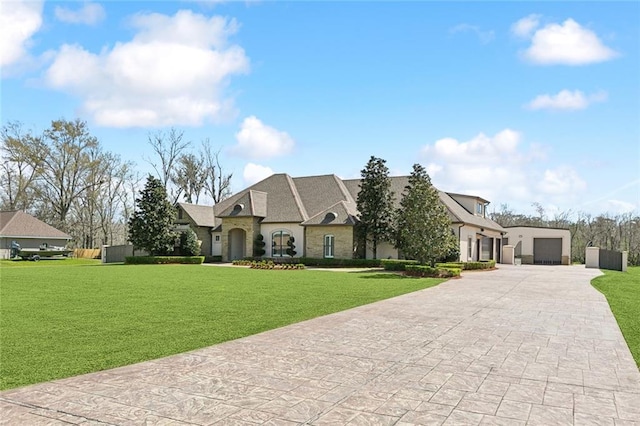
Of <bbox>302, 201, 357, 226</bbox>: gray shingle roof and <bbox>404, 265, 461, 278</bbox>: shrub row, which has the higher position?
<bbox>302, 201, 357, 226</bbox>: gray shingle roof

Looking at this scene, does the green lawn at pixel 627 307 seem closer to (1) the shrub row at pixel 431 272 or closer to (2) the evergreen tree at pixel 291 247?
(1) the shrub row at pixel 431 272

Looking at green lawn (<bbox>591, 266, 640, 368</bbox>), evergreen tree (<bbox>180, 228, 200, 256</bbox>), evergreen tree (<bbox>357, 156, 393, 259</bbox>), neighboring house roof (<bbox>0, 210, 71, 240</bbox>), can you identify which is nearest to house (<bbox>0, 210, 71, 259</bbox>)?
neighboring house roof (<bbox>0, 210, 71, 240</bbox>)

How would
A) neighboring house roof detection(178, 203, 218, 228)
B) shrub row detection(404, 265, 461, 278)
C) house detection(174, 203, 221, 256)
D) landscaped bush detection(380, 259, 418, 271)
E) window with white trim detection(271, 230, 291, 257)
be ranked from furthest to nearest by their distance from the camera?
1. neighboring house roof detection(178, 203, 218, 228)
2. house detection(174, 203, 221, 256)
3. window with white trim detection(271, 230, 291, 257)
4. landscaped bush detection(380, 259, 418, 271)
5. shrub row detection(404, 265, 461, 278)

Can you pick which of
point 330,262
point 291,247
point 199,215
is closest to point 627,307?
point 330,262

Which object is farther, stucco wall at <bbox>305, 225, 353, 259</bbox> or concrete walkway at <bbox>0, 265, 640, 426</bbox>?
stucco wall at <bbox>305, 225, 353, 259</bbox>

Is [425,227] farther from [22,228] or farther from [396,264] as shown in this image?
[22,228]

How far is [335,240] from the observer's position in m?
32.5

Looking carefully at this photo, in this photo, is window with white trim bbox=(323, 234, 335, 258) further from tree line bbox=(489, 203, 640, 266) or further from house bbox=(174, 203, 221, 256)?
tree line bbox=(489, 203, 640, 266)

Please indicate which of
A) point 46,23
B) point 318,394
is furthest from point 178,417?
point 46,23

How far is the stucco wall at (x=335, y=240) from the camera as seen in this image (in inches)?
1257

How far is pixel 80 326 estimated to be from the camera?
8.74m

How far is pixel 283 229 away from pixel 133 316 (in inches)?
Result: 977

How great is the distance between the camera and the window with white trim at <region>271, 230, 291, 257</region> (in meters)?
34.7

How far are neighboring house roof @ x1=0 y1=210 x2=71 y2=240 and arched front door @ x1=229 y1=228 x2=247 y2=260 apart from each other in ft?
63.8
